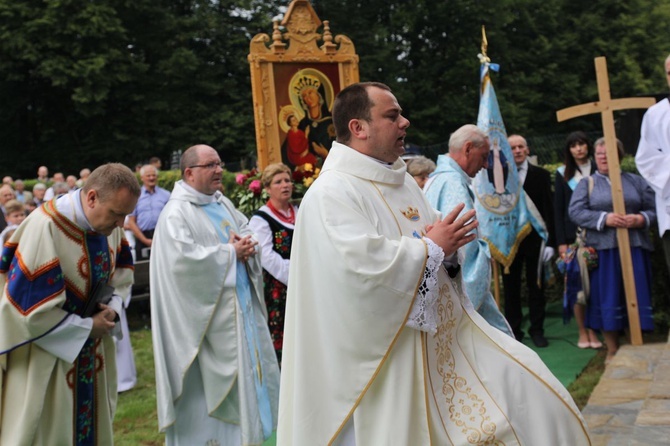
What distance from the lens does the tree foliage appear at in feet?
88.7

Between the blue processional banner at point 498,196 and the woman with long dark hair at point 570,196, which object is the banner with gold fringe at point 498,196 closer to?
the blue processional banner at point 498,196

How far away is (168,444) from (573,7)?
32.8 m

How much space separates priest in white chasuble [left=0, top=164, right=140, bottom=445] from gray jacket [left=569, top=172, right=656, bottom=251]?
4909 mm

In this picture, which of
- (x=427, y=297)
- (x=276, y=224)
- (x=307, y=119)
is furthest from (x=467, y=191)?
(x=307, y=119)

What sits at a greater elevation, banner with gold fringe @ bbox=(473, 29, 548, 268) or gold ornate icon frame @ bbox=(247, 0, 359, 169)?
gold ornate icon frame @ bbox=(247, 0, 359, 169)

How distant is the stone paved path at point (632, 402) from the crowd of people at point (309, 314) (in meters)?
1.00

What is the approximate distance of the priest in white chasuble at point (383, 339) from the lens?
3166mm

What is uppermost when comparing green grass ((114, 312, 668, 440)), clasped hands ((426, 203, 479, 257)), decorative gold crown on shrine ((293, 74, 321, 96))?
decorative gold crown on shrine ((293, 74, 321, 96))

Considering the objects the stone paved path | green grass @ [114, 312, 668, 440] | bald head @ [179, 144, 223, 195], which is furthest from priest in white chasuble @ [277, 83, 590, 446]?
green grass @ [114, 312, 668, 440]

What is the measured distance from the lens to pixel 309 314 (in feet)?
10.9

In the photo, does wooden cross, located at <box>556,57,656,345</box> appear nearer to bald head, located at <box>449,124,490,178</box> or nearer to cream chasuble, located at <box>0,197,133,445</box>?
bald head, located at <box>449,124,490,178</box>

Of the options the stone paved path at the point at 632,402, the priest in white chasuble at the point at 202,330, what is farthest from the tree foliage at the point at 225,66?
the priest in white chasuble at the point at 202,330

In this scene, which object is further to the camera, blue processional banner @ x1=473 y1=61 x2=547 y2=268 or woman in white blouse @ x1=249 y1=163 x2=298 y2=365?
blue processional banner @ x1=473 y1=61 x2=547 y2=268

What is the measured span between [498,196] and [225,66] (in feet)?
78.2
